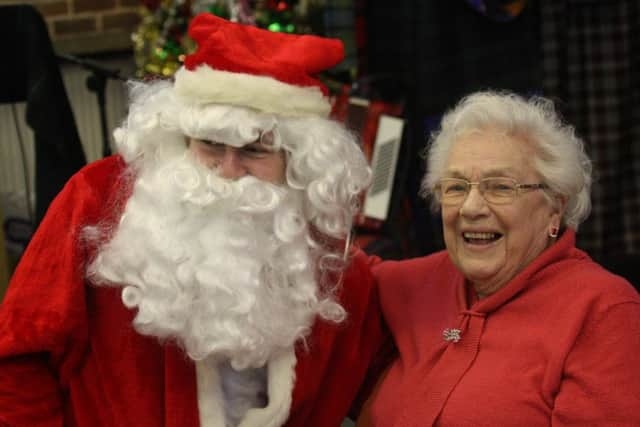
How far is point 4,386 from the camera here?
1.94m

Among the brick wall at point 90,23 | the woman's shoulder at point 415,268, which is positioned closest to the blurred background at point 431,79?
the brick wall at point 90,23

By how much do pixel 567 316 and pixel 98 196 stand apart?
1076mm

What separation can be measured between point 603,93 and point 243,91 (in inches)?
88.6

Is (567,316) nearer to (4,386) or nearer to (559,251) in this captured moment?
(559,251)

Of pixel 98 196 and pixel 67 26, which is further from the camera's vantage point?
pixel 67 26

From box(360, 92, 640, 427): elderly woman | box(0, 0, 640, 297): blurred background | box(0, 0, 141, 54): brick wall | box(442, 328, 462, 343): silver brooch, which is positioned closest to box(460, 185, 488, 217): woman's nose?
box(360, 92, 640, 427): elderly woman

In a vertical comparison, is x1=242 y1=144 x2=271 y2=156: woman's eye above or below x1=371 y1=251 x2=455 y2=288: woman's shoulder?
above

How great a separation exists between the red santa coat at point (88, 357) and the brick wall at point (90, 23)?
7.47ft

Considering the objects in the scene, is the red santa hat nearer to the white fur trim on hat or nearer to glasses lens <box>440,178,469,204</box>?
the white fur trim on hat

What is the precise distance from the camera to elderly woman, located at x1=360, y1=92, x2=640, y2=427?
1835mm

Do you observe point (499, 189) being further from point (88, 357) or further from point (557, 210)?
point (88, 357)

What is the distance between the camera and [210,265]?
195 cm

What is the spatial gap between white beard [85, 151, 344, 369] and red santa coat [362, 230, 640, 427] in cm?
30

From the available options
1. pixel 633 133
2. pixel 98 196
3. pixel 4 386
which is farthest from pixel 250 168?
pixel 633 133
